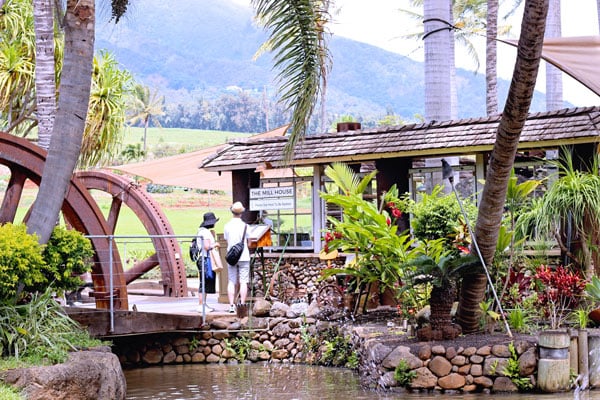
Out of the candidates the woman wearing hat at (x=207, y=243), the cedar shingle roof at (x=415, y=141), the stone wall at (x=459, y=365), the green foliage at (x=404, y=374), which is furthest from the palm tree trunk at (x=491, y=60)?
the green foliage at (x=404, y=374)

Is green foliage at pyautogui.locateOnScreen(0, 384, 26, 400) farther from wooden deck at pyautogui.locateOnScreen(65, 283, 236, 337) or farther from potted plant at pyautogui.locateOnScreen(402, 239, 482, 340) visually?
potted plant at pyautogui.locateOnScreen(402, 239, 482, 340)

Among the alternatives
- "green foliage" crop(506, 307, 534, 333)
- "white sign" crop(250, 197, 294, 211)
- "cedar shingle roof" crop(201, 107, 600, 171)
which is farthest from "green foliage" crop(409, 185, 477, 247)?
"white sign" crop(250, 197, 294, 211)

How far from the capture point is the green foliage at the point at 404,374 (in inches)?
429

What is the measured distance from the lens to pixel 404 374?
10898mm

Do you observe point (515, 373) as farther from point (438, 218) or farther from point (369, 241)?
point (369, 241)

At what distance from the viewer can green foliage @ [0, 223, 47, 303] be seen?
993cm

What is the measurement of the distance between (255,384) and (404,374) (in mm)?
2160

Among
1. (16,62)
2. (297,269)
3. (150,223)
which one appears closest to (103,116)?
(16,62)

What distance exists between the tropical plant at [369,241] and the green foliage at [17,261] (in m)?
4.41

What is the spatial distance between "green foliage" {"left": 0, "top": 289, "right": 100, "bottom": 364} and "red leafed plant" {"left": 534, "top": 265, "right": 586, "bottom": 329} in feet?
18.0

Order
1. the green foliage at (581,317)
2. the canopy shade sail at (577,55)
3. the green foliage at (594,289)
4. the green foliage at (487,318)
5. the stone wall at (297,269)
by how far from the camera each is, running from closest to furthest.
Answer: the green foliage at (581,317) → the green foliage at (487,318) → the green foliage at (594,289) → the canopy shade sail at (577,55) → the stone wall at (297,269)

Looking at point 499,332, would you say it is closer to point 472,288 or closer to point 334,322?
point 472,288

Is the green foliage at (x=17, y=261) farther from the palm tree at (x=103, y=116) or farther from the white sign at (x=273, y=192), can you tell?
the palm tree at (x=103, y=116)

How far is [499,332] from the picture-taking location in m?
11.7
